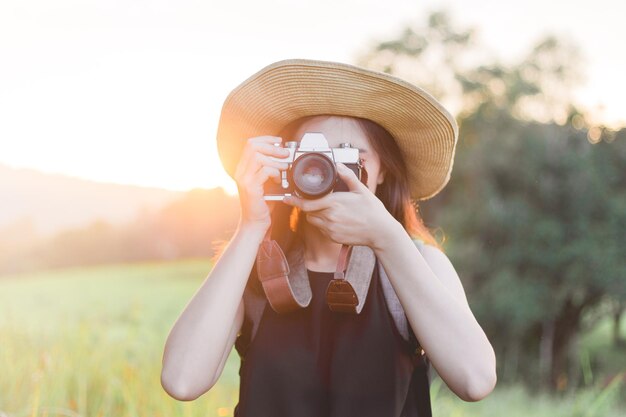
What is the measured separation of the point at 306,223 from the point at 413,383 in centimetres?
51

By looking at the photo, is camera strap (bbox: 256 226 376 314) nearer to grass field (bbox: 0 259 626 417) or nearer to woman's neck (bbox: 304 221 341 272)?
Result: woman's neck (bbox: 304 221 341 272)

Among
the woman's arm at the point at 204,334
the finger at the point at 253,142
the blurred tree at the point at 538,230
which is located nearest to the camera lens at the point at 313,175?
the finger at the point at 253,142

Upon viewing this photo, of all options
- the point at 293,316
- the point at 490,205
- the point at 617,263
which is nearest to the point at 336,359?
the point at 293,316

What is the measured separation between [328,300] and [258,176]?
36cm

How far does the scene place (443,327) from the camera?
59.8 inches

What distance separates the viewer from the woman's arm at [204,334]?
1.59 metres

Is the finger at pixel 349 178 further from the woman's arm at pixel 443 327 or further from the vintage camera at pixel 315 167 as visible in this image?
the woman's arm at pixel 443 327

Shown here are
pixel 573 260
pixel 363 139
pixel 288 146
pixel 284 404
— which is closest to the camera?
pixel 284 404

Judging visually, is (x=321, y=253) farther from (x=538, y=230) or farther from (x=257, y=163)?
(x=538, y=230)

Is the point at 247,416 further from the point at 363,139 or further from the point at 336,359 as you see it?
the point at 363,139

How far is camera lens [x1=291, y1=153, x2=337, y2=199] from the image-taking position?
1.60 meters

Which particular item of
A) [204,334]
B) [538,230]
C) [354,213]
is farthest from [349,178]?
[538,230]

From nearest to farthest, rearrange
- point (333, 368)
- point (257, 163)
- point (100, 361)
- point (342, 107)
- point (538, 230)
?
point (333, 368) < point (257, 163) < point (342, 107) < point (100, 361) < point (538, 230)

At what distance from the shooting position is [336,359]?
1631mm
